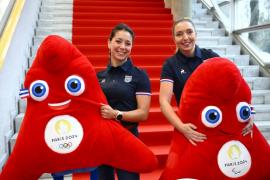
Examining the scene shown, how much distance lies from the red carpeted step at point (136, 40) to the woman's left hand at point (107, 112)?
293 centimetres

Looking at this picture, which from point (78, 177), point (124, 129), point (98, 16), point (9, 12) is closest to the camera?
point (124, 129)

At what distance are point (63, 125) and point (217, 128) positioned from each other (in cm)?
66

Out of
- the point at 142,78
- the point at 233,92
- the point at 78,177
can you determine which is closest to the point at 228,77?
the point at 233,92

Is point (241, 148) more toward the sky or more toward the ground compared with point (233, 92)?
more toward the ground

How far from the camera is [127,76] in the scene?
1475mm

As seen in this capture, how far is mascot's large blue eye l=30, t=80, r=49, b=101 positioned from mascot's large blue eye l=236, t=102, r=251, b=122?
82 cm

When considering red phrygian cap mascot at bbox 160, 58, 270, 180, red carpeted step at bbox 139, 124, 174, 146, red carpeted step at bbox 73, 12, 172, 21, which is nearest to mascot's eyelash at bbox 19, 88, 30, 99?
red phrygian cap mascot at bbox 160, 58, 270, 180

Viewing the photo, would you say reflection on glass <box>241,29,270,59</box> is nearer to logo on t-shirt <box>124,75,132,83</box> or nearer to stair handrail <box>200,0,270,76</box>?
stair handrail <box>200,0,270,76</box>

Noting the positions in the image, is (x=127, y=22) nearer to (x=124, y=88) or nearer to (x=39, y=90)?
(x=124, y=88)

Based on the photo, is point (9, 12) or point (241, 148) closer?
point (241, 148)

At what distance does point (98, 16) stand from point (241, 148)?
4.03 m

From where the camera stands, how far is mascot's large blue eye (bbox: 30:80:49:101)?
134cm

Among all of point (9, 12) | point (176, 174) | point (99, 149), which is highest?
point (9, 12)

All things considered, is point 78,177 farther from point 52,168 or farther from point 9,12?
point 9,12
